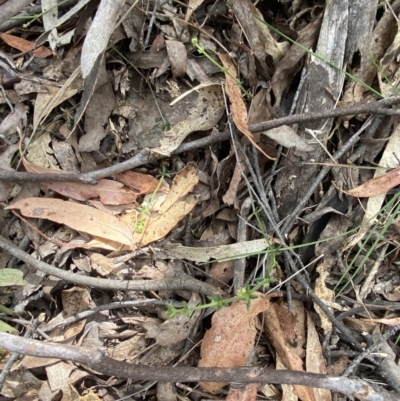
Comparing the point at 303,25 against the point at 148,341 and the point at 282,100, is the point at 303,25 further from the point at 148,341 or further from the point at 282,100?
the point at 148,341

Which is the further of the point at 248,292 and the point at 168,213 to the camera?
the point at 168,213

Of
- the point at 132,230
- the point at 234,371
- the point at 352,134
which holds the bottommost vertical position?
the point at 234,371

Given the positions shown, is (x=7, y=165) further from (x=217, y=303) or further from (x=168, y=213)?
(x=217, y=303)

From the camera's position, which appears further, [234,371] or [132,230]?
[132,230]

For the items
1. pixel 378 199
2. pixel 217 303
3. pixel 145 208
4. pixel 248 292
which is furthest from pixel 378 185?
pixel 145 208

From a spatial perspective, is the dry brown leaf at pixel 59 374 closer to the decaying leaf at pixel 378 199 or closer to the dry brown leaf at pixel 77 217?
the dry brown leaf at pixel 77 217

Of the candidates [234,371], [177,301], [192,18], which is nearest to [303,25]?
[192,18]

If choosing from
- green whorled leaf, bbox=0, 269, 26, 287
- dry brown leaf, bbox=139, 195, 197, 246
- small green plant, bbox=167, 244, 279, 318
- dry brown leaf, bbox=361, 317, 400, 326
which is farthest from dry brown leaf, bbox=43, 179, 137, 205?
dry brown leaf, bbox=361, 317, 400, 326
